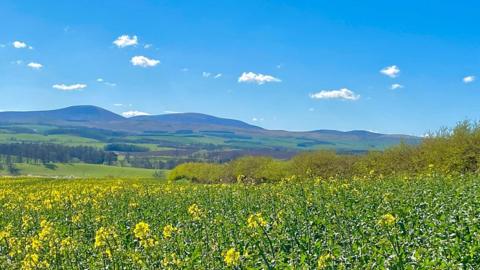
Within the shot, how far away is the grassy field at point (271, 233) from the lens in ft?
22.9

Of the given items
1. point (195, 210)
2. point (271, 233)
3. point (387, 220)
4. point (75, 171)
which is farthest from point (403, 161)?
point (75, 171)

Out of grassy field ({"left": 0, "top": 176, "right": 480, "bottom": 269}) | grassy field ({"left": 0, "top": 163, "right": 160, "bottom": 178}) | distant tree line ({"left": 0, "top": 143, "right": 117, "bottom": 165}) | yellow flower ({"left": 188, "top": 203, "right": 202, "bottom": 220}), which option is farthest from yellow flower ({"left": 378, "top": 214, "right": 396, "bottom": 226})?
distant tree line ({"left": 0, "top": 143, "right": 117, "bottom": 165})

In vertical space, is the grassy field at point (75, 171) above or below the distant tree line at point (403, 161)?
below

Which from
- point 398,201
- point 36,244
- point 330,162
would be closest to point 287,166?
point 330,162

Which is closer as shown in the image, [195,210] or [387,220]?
[387,220]

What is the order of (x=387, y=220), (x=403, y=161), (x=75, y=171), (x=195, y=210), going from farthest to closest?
1. (x=75, y=171)
2. (x=403, y=161)
3. (x=195, y=210)
4. (x=387, y=220)

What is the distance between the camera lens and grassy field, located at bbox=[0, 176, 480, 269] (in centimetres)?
699

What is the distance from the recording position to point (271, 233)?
9.70 metres

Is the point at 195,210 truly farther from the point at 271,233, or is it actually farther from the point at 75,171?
the point at 75,171

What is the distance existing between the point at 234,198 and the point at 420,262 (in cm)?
1068

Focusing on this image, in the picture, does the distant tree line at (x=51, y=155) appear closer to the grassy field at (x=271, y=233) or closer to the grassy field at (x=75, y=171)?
the grassy field at (x=75, y=171)

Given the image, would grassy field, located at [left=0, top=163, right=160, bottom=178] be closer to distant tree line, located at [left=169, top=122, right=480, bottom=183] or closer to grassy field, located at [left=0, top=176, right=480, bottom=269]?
distant tree line, located at [left=169, top=122, right=480, bottom=183]

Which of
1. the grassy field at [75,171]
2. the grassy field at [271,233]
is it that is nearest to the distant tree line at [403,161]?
the grassy field at [271,233]

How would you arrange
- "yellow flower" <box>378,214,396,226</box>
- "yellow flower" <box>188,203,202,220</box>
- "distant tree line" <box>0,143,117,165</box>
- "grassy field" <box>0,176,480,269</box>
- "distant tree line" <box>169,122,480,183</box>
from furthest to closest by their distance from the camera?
"distant tree line" <box>0,143,117,165</box>
"distant tree line" <box>169,122,480,183</box>
"yellow flower" <box>188,203,202,220</box>
"grassy field" <box>0,176,480,269</box>
"yellow flower" <box>378,214,396,226</box>
